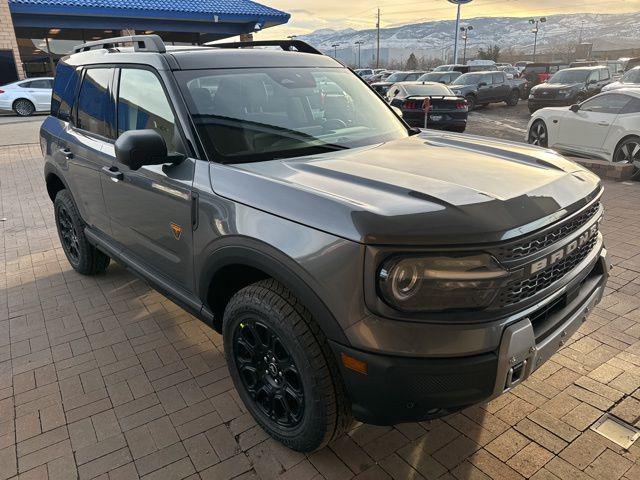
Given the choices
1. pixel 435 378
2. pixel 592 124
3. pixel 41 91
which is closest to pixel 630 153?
pixel 592 124

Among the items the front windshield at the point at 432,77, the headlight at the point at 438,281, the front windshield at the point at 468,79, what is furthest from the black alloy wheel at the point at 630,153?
the front windshield at the point at 432,77

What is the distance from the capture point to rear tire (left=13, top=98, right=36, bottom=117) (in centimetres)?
1998

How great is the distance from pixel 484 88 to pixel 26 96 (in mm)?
18360

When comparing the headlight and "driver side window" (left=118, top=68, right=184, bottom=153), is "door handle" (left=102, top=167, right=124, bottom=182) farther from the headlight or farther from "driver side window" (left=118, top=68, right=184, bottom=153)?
the headlight

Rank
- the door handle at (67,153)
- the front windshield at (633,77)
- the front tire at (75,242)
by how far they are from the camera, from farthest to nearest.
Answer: the front windshield at (633,77)
the front tire at (75,242)
the door handle at (67,153)

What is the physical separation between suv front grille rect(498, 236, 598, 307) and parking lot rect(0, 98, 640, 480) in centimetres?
89

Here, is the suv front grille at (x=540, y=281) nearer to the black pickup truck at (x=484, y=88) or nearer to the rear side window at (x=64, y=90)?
the rear side window at (x=64, y=90)

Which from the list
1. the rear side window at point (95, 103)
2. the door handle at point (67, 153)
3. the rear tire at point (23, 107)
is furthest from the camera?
the rear tire at point (23, 107)

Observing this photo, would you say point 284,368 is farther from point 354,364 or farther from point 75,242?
point 75,242

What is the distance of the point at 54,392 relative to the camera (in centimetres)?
307

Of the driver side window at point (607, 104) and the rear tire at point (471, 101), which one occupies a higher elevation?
the driver side window at point (607, 104)

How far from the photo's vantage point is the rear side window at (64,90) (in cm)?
418

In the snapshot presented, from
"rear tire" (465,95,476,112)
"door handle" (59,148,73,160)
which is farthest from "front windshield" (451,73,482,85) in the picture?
"door handle" (59,148,73,160)

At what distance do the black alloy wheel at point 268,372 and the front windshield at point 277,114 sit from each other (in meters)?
0.91
